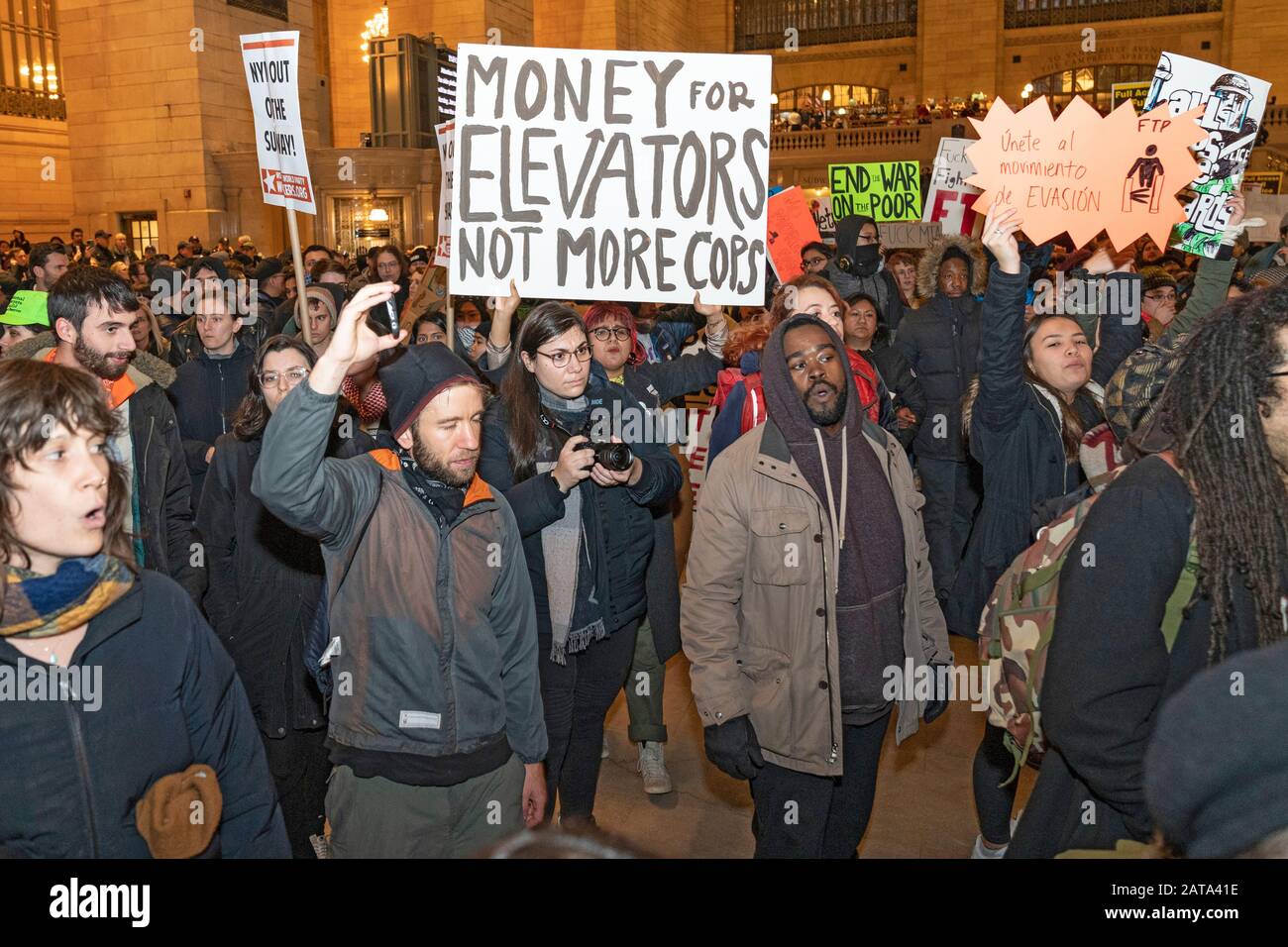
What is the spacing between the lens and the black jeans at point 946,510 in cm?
638

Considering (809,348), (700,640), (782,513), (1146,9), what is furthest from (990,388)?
(1146,9)

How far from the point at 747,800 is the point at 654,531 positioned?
1.42m

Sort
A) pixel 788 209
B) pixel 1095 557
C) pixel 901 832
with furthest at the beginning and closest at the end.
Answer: pixel 788 209 < pixel 901 832 < pixel 1095 557

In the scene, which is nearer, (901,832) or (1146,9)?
(901,832)

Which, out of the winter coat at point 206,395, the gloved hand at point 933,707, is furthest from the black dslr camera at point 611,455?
the winter coat at point 206,395

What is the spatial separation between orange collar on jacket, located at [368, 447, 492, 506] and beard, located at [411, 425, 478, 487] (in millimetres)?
51

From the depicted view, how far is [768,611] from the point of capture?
340 cm

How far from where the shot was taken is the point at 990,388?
3.92 m

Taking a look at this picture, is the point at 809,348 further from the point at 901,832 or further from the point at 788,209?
the point at 788,209

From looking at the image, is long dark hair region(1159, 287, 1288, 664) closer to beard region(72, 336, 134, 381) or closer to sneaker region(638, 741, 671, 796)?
sneaker region(638, 741, 671, 796)

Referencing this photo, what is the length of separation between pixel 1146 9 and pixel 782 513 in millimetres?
42291

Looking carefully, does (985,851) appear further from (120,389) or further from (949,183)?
(949,183)

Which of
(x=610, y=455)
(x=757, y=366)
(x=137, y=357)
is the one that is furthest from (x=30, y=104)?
(x=610, y=455)
